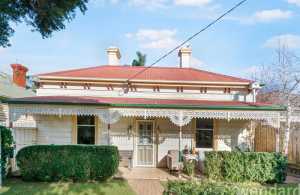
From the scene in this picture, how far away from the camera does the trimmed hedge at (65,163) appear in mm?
10242

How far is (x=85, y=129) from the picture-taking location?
14.1 metres

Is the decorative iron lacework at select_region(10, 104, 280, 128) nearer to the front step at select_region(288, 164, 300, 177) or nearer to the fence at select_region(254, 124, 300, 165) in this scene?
the front step at select_region(288, 164, 300, 177)

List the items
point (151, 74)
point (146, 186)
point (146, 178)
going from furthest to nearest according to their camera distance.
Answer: point (151, 74) < point (146, 178) < point (146, 186)

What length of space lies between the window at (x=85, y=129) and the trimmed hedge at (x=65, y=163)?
3515 millimetres

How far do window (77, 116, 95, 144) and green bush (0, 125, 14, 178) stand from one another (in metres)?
3.74

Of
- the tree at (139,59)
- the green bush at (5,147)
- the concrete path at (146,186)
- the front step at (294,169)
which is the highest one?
the tree at (139,59)

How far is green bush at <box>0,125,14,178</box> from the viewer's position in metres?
10.1

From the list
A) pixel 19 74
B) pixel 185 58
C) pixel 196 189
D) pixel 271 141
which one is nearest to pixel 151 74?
pixel 185 58

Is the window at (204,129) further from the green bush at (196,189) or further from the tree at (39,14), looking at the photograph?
the green bush at (196,189)

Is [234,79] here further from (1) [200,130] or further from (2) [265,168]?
(2) [265,168]

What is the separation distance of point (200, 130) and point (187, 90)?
236 cm

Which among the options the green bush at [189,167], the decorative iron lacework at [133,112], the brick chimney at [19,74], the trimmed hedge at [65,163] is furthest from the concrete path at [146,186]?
the brick chimney at [19,74]

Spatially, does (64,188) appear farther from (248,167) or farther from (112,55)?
(112,55)

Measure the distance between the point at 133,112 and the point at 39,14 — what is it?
17.0 feet
